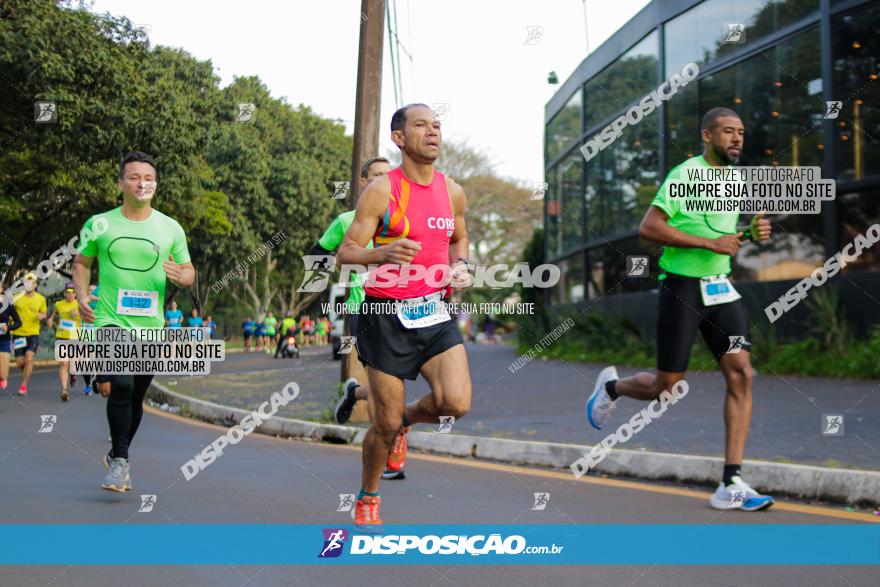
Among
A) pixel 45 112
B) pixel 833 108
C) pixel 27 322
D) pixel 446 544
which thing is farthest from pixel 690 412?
pixel 45 112

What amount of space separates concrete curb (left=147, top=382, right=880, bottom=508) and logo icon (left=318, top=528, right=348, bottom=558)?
2.74 m

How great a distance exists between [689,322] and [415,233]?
76.1 inches

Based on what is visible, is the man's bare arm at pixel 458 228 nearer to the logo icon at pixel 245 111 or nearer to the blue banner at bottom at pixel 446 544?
the blue banner at bottom at pixel 446 544

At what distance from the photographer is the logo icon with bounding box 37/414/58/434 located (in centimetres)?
1051

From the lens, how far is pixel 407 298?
15.9 feet

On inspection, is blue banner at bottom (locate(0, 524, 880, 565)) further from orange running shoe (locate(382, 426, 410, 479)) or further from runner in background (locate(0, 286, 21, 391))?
runner in background (locate(0, 286, 21, 391))

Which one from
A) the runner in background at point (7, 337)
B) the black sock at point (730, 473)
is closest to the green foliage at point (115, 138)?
the runner in background at point (7, 337)

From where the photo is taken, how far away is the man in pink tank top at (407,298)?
479 cm

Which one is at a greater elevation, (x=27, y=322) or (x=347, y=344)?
(x=27, y=322)

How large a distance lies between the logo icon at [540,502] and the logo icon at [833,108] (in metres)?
10.3

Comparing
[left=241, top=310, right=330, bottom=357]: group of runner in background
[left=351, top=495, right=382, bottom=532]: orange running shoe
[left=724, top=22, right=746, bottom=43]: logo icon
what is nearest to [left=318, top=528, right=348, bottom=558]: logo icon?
[left=351, top=495, right=382, bottom=532]: orange running shoe

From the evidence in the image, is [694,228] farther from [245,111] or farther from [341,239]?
[245,111]

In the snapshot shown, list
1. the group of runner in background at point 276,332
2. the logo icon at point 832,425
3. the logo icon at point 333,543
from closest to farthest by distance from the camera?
the logo icon at point 333,543, the logo icon at point 832,425, the group of runner in background at point 276,332

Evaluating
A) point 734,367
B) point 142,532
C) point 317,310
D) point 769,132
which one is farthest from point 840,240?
point 317,310
